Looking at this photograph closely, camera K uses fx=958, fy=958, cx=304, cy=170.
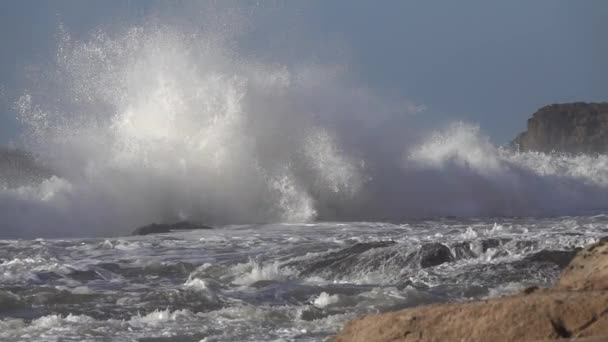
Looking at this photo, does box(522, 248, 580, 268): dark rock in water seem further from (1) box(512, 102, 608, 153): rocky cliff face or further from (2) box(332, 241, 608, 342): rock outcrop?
(1) box(512, 102, 608, 153): rocky cliff face

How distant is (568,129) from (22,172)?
30.7m

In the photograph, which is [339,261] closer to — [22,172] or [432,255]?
[432,255]

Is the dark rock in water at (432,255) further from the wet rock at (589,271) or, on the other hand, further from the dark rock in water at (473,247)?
the wet rock at (589,271)

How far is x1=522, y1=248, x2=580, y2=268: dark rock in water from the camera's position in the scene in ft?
30.6

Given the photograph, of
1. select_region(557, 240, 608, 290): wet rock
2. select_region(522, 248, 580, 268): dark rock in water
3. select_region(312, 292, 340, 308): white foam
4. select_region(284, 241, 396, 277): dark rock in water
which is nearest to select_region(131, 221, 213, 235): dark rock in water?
select_region(284, 241, 396, 277): dark rock in water

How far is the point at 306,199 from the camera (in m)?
19.6

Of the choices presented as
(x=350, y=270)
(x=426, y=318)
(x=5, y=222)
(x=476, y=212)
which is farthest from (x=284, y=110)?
(x=426, y=318)

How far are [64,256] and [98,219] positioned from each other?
22.6 ft

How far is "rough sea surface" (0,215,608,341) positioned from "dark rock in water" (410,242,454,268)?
1 cm

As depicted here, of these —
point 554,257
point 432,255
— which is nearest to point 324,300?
point 432,255

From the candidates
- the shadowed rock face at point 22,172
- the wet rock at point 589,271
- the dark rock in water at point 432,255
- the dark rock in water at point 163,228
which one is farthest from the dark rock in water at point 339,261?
the shadowed rock face at point 22,172

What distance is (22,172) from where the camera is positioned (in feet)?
79.5

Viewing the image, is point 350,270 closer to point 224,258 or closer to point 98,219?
point 224,258

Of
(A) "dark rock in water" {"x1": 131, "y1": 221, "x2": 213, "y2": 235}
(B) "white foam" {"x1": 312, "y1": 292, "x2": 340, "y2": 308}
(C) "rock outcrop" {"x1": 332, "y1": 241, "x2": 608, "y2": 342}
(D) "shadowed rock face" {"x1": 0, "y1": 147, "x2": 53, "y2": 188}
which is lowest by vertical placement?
(B) "white foam" {"x1": 312, "y1": 292, "x2": 340, "y2": 308}
